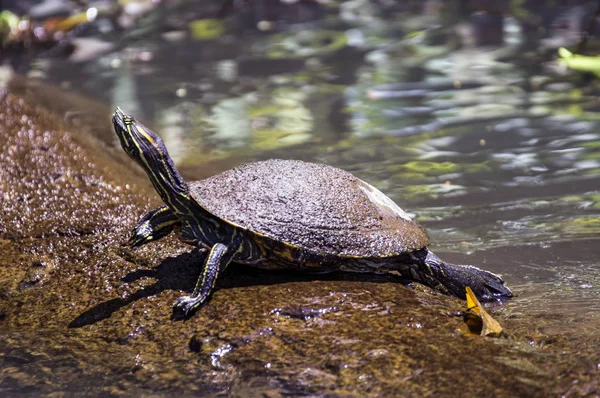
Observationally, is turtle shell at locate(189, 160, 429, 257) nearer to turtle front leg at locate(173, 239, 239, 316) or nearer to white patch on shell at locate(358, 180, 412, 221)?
white patch on shell at locate(358, 180, 412, 221)

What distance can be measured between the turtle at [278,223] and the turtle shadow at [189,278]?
0.20ft

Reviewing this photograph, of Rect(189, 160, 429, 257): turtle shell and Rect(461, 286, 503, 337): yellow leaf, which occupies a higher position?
Rect(189, 160, 429, 257): turtle shell

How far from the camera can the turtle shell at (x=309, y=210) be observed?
3535mm

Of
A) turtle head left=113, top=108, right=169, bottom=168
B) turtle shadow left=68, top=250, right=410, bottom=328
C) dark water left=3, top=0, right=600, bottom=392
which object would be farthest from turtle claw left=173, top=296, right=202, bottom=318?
dark water left=3, top=0, right=600, bottom=392

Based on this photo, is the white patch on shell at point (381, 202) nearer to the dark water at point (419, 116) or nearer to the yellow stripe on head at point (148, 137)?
the dark water at point (419, 116)

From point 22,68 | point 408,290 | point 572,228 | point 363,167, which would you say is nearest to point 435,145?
point 363,167

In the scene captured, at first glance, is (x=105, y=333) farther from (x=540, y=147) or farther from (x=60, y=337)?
(x=540, y=147)

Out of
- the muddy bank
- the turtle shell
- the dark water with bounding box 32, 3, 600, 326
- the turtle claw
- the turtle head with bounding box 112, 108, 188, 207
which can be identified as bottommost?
the dark water with bounding box 32, 3, 600, 326

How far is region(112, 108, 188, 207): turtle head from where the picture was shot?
362cm

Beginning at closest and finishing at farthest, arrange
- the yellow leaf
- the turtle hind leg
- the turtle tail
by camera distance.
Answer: the yellow leaf
the turtle hind leg
the turtle tail

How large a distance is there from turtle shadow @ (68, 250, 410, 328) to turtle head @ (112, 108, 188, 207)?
1.56 ft

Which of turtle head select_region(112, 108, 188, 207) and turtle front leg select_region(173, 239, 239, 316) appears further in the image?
turtle head select_region(112, 108, 188, 207)

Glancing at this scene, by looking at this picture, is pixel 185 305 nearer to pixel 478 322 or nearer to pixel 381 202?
pixel 381 202

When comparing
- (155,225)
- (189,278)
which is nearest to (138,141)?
(155,225)
